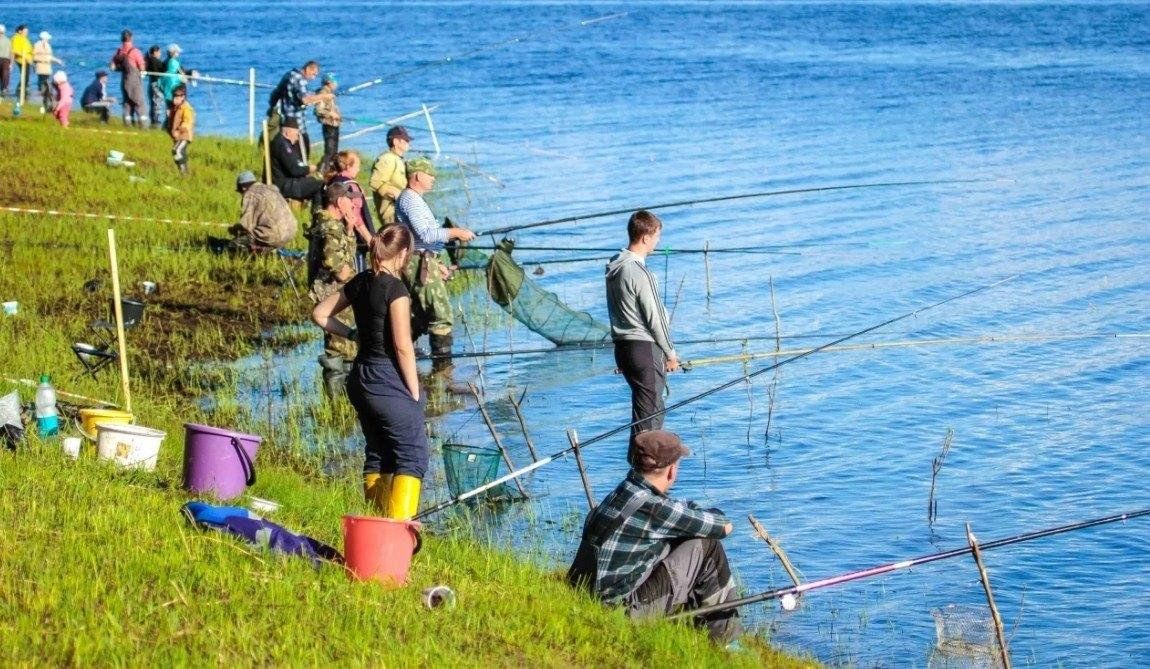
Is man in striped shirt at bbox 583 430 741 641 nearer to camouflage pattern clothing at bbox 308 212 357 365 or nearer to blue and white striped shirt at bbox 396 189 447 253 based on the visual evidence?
blue and white striped shirt at bbox 396 189 447 253

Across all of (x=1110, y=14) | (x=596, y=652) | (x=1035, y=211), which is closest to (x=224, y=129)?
(x=1035, y=211)

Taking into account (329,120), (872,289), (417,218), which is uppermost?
(329,120)

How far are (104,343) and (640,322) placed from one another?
476 cm

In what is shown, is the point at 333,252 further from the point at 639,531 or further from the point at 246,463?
the point at 639,531

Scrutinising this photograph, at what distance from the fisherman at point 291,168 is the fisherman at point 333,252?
3886mm

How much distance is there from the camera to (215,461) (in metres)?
7.04

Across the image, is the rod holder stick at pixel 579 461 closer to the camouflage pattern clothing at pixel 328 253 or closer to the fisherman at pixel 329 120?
the camouflage pattern clothing at pixel 328 253

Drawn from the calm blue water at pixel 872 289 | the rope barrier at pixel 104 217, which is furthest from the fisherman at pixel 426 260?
the rope barrier at pixel 104 217

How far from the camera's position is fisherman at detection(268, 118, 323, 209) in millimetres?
14602

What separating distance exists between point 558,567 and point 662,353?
4.19 feet

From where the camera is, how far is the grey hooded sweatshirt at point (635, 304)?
776cm

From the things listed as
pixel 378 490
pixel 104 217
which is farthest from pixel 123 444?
pixel 104 217

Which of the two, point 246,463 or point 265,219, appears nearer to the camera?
point 246,463

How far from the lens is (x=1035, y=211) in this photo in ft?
64.3
